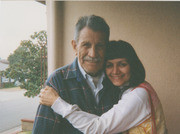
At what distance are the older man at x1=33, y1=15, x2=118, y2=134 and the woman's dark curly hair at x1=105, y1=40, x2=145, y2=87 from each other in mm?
51

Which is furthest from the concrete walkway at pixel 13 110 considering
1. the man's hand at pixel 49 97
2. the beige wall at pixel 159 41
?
the man's hand at pixel 49 97

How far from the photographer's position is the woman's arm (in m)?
0.93

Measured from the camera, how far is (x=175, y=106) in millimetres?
2145

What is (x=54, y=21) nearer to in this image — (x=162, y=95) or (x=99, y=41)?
(x=99, y=41)

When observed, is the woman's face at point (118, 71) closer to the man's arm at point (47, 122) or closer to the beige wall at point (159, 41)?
the man's arm at point (47, 122)

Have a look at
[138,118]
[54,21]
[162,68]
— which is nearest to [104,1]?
[54,21]

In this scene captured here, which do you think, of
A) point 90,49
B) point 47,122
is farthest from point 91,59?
point 47,122

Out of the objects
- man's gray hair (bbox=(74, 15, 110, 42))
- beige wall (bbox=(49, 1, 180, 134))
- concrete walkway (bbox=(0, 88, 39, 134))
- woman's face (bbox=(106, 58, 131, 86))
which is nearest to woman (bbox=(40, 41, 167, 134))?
woman's face (bbox=(106, 58, 131, 86))

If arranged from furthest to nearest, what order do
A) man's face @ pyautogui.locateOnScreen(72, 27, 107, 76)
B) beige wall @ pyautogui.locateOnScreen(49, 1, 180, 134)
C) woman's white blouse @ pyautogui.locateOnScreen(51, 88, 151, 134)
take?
beige wall @ pyautogui.locateOnScreen(49, 1, 180, 134), man's face @ pyautogui.locateOnScreen(72, 27, 107, 76), woman's white blouse @ pyautogui.locateOnScreen(51, 88, 151, 134)

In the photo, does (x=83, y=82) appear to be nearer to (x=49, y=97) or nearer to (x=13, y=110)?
(x=49, y=97)

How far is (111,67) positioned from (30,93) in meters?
2.54

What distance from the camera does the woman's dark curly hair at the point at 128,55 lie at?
108 centimetres

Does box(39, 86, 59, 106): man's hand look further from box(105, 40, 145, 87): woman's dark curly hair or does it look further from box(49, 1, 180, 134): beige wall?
box(49, 1, 180, 134): beige wall

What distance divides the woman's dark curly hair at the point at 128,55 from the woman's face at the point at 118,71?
1.1 inches
